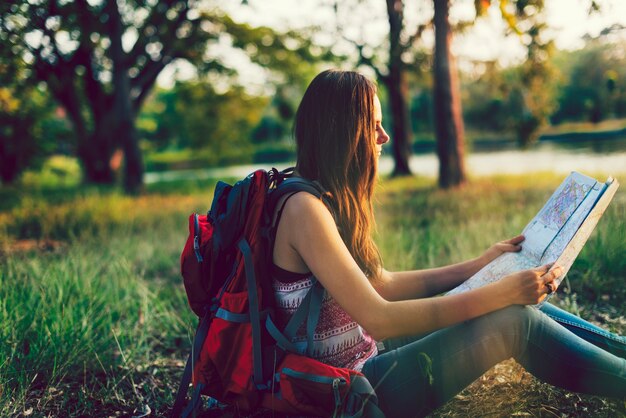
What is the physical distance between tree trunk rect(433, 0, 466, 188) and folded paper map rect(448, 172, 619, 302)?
7714mm

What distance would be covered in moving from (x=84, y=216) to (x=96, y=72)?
32.2ft

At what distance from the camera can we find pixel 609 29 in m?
4.20

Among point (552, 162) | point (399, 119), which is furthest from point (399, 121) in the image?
point (552, 162)

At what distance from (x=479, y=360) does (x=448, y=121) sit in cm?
859

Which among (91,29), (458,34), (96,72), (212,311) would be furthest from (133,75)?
(212,311)

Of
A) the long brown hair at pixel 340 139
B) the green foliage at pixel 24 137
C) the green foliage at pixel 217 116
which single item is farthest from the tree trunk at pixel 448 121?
the green foliage at pixel 24 137

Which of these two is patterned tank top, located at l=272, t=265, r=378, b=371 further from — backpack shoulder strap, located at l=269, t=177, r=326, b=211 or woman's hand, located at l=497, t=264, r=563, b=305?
woman's hand, located at l=497, t=264, r=563, b=305

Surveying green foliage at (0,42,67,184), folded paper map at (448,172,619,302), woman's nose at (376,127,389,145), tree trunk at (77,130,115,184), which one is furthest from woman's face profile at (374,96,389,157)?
green foliage at (0,42,67,184)

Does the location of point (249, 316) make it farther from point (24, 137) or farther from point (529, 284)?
point (24, 137)

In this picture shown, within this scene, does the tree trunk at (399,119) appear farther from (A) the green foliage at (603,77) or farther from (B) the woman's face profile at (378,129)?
(B) the woman's face profile at (378,129)

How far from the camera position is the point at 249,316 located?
1724mm

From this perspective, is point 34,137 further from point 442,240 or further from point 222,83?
point 442,240

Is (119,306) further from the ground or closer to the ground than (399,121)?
closer to the ground

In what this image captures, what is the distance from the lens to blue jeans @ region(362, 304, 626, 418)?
1.68m
